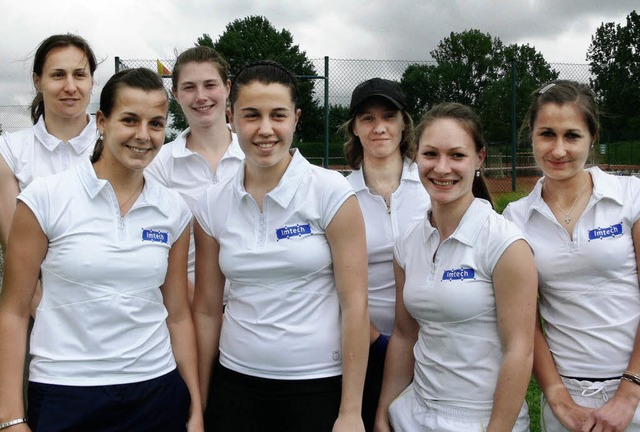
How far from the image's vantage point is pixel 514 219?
2988 millimetres

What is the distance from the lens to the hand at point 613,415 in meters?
2.66

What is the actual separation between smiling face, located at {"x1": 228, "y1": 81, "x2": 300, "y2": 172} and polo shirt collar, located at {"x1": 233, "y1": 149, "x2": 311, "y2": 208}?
8 cm

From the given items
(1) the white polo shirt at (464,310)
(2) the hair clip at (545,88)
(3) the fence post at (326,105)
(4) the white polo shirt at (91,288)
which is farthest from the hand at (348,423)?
(3) the fence post at (326,105)

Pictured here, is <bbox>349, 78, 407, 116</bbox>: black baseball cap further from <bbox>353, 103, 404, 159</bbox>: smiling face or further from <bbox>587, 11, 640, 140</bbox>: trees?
<bbox>587, 11, 640, 140</bbox>: trees

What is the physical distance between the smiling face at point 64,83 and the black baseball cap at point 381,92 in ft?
4.79

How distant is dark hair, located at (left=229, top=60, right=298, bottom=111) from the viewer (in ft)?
8.88

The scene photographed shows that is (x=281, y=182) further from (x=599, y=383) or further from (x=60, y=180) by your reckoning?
(x=599, y=383)

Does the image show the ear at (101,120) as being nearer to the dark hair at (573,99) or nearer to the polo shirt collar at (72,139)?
the polo shirt collar at (72,139)

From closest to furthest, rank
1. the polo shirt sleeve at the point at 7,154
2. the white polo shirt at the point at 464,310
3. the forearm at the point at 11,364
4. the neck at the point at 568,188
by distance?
the forearm at the point at 11,364
the white polo shirt at the point at 464,310
the neck at the point at 568,188
the polo shirt sleeve at the point at 7,154

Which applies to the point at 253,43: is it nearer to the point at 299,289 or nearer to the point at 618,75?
the point at 618,75

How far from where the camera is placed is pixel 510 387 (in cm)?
251

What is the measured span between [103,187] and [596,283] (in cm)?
212

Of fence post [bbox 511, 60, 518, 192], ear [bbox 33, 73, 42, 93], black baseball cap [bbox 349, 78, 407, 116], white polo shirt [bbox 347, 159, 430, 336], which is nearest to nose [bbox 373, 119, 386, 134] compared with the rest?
black baseball cap [bbox 349, 78, 407, 116]

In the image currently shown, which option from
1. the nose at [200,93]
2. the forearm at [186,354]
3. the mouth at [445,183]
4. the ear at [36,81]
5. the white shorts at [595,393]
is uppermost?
the ear at [36,81]
